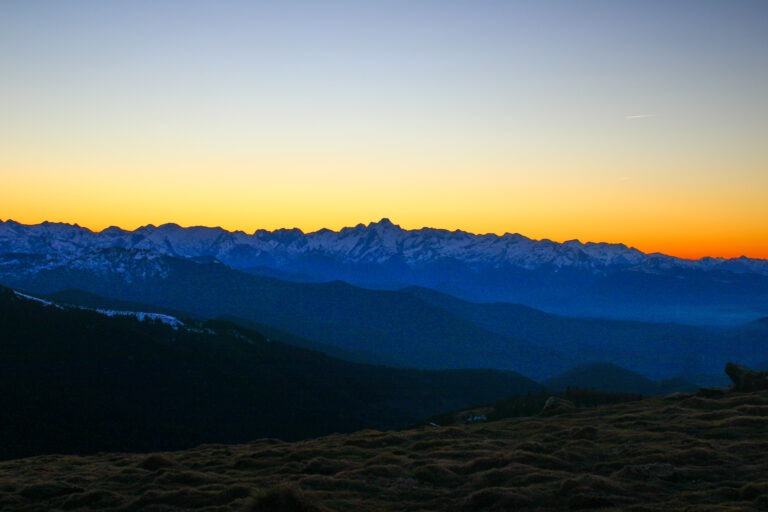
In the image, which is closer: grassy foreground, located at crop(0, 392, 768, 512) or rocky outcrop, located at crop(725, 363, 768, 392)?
grassy foreground, located at crop(0, 392, 768, 512)

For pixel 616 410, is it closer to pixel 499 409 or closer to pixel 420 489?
pixel 420 489

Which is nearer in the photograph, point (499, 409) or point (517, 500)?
point (517, 500)

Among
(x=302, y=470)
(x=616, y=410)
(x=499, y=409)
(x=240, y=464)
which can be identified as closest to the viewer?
(x=302, y=470)

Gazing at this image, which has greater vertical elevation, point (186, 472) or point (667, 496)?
point (667, 496)

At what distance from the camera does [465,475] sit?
3231cm

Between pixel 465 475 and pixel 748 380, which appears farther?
pixel 748 380

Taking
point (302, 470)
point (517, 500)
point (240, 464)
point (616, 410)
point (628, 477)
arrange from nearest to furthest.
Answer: point (517, 500) < point (628, 477) < point (302, 470) < point (240, 464) < point (616, 410)

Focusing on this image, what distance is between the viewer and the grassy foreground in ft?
85.0

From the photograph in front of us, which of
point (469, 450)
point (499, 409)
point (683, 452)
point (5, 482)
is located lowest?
point (499, 409)

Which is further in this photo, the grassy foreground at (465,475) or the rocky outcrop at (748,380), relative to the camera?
the rocky outcrop at (748,380)

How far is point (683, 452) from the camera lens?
32625 millimetres

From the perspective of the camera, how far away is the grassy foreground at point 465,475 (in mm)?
25922

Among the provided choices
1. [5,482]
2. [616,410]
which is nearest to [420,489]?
[5,482]

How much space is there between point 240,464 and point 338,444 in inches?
394
